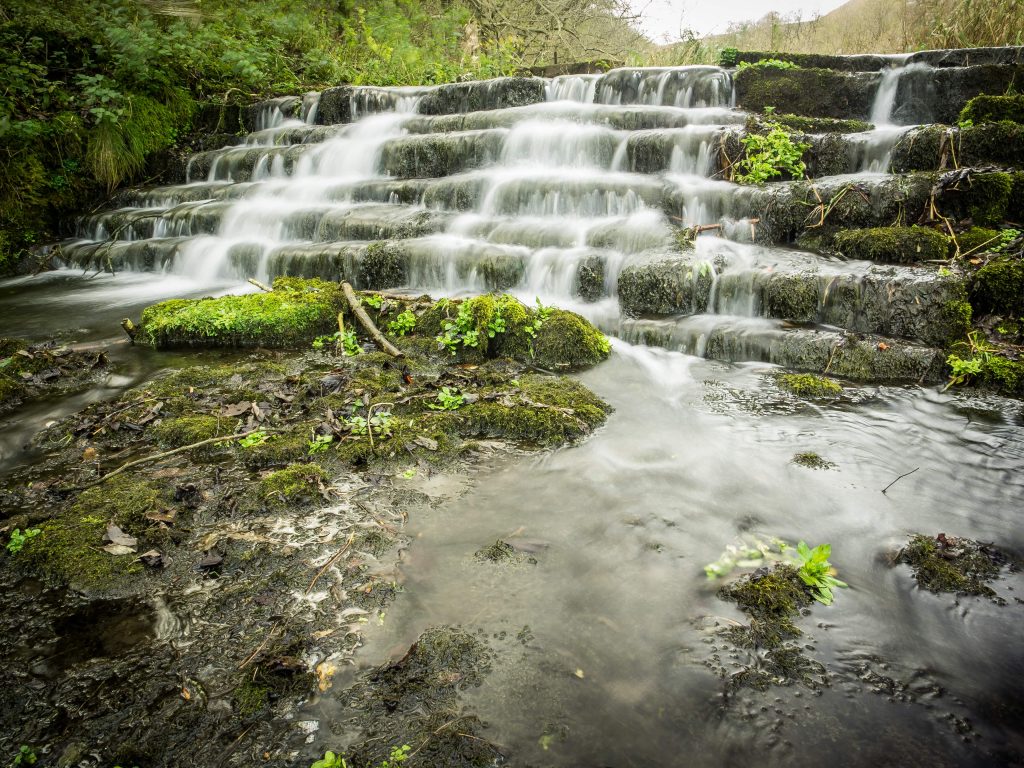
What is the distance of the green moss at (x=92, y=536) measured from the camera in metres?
2.59

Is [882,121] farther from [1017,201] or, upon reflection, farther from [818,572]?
[818,572]

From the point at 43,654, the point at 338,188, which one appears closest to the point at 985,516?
the point at 43,654

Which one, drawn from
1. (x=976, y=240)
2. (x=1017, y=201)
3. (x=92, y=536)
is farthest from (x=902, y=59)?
(x=92, y=536)

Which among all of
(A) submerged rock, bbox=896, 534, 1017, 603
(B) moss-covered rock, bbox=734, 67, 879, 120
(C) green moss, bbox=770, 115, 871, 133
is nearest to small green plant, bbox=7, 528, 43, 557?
(A) submerged rock, bbox=896, 534, 1017, 603

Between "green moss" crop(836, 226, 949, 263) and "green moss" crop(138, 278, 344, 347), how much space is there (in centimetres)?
582

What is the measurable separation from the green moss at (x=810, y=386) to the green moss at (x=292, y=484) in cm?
386

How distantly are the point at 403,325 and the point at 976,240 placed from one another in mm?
6057

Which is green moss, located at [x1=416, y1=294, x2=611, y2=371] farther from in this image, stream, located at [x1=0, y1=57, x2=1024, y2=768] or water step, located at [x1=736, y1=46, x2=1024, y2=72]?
water step, located at [x1=736, y1=46, x2=1024, y2=72]

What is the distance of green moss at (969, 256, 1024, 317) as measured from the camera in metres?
5.04

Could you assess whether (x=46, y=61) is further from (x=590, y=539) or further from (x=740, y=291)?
(x=590, y=539)

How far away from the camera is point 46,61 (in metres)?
11.3

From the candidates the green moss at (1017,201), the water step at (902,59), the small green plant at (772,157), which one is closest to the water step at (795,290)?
the small green plant at (772,157)

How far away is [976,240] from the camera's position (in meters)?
5.84

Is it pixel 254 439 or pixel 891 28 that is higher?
pixel 891 28
